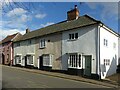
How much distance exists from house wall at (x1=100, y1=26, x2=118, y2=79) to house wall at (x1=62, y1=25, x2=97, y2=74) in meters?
0.85

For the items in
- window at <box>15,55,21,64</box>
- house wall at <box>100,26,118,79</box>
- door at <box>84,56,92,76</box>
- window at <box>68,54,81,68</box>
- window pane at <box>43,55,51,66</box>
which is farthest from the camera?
window at <box>15,55,21,64</box>

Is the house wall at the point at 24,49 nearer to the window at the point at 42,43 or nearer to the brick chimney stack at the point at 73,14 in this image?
the window at the point at 42,43

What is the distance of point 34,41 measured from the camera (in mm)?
32219

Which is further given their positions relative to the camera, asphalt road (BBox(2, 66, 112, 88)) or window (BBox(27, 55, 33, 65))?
window (BBox(27, 55, 33, 65))

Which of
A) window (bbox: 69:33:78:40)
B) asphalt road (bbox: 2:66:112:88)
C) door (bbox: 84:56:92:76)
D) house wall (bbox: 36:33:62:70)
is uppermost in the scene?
window (bbox: 69:33:78:40)

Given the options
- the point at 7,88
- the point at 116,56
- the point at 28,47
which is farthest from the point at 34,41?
the point at 7,88

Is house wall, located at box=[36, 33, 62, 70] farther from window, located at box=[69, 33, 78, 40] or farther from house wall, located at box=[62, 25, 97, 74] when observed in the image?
window, located at box=[69, 33, 78, 40]

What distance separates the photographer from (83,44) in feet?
73.1

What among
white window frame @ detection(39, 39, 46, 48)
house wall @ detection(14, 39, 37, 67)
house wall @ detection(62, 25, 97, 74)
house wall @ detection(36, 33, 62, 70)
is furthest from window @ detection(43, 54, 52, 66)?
house wall @ detection(14, 39, 37, 67)

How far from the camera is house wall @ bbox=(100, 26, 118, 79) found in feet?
69.2

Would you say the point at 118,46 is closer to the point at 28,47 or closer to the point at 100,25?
the point at 100,25

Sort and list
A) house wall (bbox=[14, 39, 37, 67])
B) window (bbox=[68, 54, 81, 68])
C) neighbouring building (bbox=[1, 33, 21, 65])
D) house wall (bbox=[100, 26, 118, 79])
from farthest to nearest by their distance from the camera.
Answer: neighbouring building (bbox=[1, 33, 21, 65]) → house wall (bbox=[14, 39, 37, 67]) → window (bbox=[68, 54, 81, 68]) → house wall (bbox=[100, 26, 118, 79])

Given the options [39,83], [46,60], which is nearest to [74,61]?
[46,60]

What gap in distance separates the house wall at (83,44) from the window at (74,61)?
695mm
